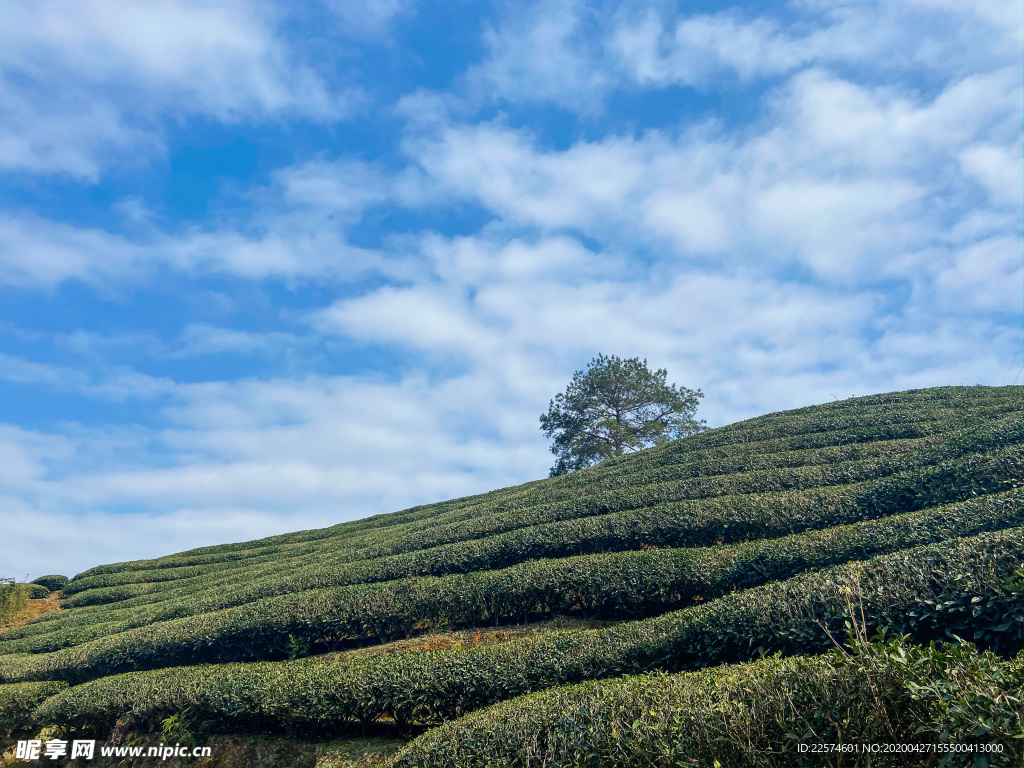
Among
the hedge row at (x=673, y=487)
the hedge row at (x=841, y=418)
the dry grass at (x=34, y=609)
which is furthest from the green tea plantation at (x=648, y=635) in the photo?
the dry grass at (x=34, y=609)

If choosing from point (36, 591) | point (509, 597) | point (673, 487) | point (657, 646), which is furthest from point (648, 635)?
point (36, 591)

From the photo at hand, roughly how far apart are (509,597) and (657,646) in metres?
5.90

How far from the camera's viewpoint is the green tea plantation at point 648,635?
5.22 m

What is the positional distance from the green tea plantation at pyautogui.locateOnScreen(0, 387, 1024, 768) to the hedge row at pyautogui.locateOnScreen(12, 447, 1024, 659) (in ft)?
0.21

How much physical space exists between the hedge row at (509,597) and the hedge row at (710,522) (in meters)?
1.92

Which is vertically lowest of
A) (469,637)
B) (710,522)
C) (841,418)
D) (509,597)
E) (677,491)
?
(469,637)

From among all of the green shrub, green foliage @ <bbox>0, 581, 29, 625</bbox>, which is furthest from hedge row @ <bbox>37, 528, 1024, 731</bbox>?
the green shrub

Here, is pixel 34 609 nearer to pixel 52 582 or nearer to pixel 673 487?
pixel 52 582

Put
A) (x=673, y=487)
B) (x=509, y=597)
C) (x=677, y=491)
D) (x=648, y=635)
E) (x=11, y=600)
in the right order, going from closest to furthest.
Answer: (x=648, y=635) < (x=509, y=597) < (x=677, y=491) < (x=673, y=487) < (x=11, y=600)

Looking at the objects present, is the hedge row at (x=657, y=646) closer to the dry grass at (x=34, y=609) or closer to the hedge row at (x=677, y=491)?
the hedge row at (x=677, y=491)

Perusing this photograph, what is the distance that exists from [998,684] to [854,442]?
21.4m

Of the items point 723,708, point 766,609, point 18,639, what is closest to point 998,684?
point 723,708

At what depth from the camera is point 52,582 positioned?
36.2 metres

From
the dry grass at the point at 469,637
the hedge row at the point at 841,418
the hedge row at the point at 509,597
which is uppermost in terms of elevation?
the hedge row at the point at 841,418
